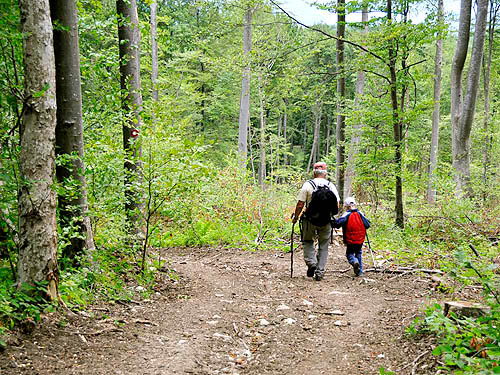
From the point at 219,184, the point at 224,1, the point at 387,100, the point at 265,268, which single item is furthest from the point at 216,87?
the point at 265,268

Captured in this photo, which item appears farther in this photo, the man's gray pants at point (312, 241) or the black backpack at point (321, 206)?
→ the man's gray pants at point (312, 241)

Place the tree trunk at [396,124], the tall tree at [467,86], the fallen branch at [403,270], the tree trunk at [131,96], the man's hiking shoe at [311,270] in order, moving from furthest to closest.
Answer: the tall tree at [467,86], the tree trunk at [396,124], the man's hiking shoe at [311,270], the fallen branch at [403,270], the tree trunk at [131,96]

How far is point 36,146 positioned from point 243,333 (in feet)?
9.81

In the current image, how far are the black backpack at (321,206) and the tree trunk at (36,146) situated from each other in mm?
4396

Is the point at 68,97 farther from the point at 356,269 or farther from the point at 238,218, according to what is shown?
the point at 238,218

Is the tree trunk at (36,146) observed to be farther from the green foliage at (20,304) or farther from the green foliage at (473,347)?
the green foliage at (473,347)

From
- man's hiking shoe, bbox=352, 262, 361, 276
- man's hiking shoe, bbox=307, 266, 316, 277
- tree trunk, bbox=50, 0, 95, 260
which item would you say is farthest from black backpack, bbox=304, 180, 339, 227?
tree trunk, bbox=50, 0, 95, 260

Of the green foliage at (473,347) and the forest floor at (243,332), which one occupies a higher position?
the green foliage at (473,347)

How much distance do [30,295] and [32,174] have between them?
1.15 meters

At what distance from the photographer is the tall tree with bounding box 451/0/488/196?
10.7 meters

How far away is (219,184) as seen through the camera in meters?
12.6

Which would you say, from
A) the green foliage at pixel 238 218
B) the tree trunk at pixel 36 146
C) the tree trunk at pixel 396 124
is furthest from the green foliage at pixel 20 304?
the tree trunk at pixel 396 124

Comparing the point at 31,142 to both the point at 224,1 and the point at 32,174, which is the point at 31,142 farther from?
the point at 224,1

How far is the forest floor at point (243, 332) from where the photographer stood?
10.3 ft
